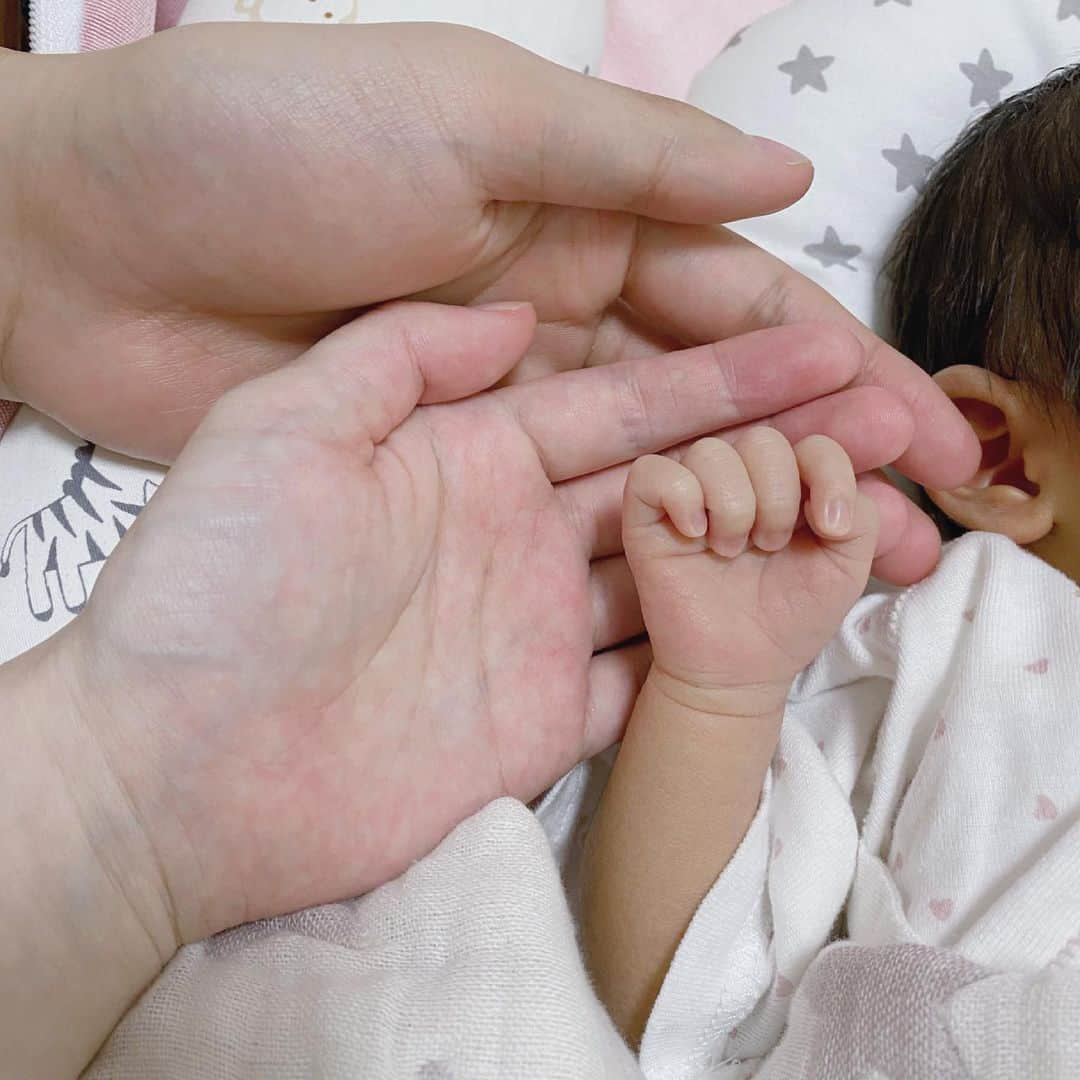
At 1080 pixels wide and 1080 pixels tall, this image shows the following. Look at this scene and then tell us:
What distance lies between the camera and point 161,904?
691 mm

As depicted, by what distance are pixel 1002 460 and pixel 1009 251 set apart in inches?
6.6

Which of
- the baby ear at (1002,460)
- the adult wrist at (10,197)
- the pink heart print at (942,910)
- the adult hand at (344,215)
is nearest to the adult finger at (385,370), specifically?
the adult hand at (344,215)

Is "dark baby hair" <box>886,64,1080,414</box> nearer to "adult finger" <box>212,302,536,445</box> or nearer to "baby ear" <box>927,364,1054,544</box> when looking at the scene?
"baby ear" <box>927,364,1054,544</box>

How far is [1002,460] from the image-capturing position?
912 millimetres

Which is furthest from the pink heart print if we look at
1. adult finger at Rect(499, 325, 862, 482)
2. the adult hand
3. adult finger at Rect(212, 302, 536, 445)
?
adult finger at Rect(212, 302, 536, 445)

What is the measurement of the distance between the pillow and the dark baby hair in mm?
60

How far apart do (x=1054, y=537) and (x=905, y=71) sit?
0.48 m

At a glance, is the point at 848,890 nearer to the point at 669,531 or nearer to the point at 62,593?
the point at 669,531

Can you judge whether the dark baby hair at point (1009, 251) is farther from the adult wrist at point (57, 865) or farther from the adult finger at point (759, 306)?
the adult wrist at point (57, 865)

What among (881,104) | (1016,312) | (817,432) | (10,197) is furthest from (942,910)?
(10,197)

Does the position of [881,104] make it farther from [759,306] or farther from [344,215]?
[344,215]

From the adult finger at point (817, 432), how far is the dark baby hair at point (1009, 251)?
14cm

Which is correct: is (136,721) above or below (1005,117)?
below

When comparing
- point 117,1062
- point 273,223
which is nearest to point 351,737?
point 117,1062
